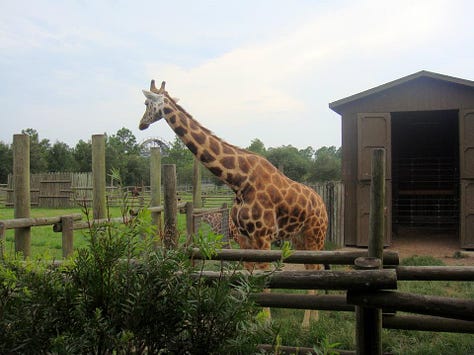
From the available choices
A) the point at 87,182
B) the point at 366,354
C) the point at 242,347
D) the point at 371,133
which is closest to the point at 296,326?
the point at 366,354

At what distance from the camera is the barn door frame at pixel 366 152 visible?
9.44 metres

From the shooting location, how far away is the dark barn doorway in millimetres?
12977

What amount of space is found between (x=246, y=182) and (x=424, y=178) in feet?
34.7

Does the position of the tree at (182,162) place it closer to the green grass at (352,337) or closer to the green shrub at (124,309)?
the green grass at (352,337)

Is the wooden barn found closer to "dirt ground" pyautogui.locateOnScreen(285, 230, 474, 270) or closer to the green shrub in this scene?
"dirt ground" pyautogui.locateOnScreen(285, 230, 474, 270)

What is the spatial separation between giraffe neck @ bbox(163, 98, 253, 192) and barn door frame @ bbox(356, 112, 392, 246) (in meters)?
5.38

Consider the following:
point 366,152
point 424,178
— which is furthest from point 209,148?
point 424,178

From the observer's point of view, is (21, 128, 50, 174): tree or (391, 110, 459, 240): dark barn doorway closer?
(391, 110, 459, 240): dark barn doorway

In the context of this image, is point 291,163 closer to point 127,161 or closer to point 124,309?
point 127,161

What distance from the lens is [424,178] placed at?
44.1ft

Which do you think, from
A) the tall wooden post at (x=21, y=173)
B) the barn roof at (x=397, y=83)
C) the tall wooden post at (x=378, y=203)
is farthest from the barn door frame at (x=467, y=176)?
the tall wooden post at (x=21, y=173)

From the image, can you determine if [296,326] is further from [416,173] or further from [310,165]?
[310,165]

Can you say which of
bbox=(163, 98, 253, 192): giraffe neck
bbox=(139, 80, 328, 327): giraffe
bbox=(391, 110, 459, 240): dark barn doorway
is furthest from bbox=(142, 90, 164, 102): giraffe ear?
bbox=(391, 110, 459, 240): dark barn doorway

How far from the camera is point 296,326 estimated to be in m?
4.34
